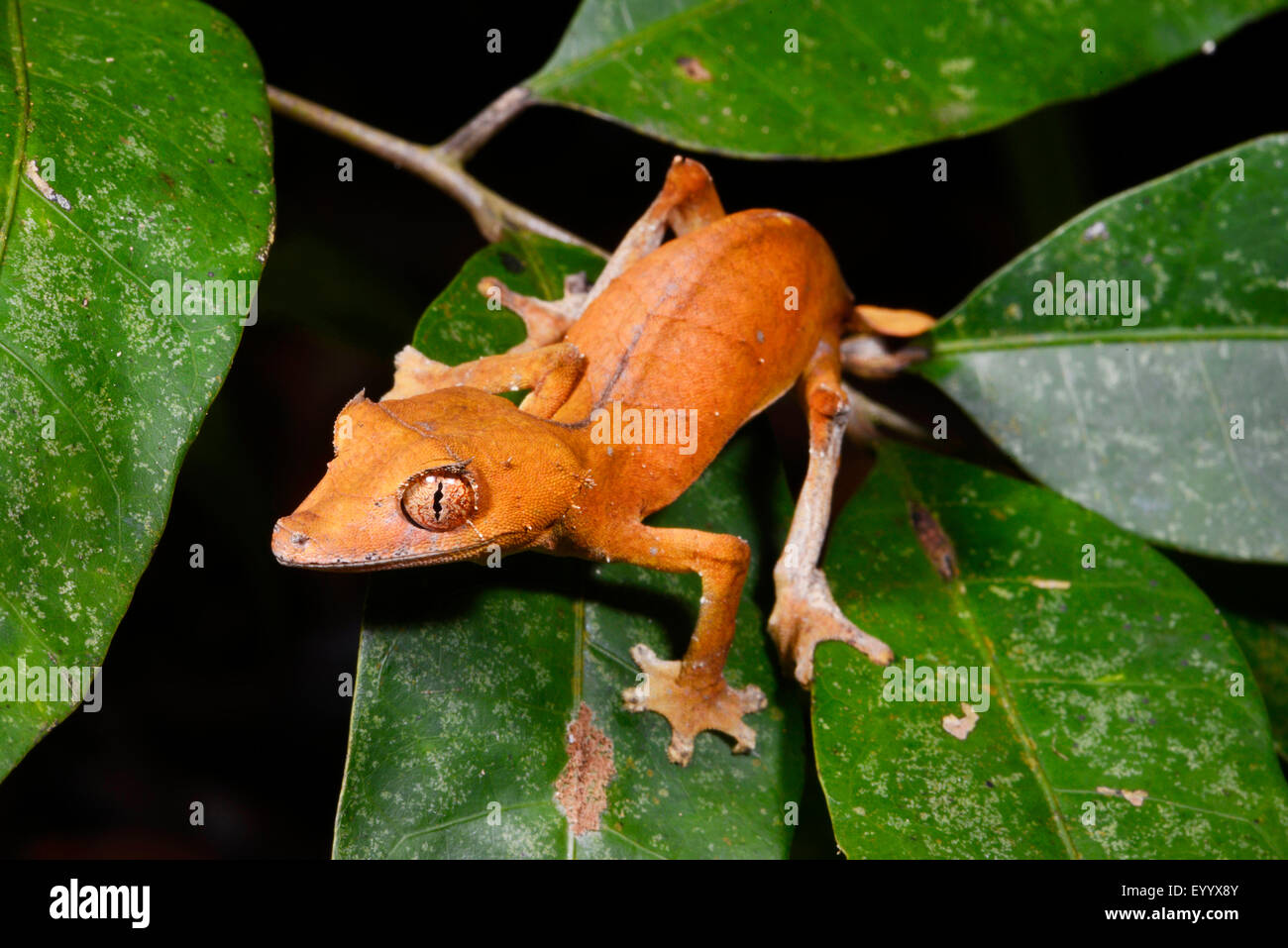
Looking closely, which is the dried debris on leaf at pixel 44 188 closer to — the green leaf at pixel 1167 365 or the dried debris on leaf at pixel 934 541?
the dried debris on leaf at pixel 934 541

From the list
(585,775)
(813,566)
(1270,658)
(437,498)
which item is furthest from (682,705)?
(1270,658)

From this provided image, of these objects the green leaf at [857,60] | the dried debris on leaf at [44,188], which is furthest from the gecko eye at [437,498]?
the green leaf at [857,60]

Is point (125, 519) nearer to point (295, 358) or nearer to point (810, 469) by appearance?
point (810, 469)

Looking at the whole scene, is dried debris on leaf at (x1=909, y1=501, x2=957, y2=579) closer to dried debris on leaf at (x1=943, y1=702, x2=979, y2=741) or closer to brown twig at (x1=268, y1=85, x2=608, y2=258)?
dried debris on leaf at (x1=943, y1=702, x2=979, y2=741)

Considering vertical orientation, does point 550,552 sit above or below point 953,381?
below

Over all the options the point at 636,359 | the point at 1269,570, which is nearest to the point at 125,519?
the point at 636,359

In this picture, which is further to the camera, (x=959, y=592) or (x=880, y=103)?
(x=880, y=103)
